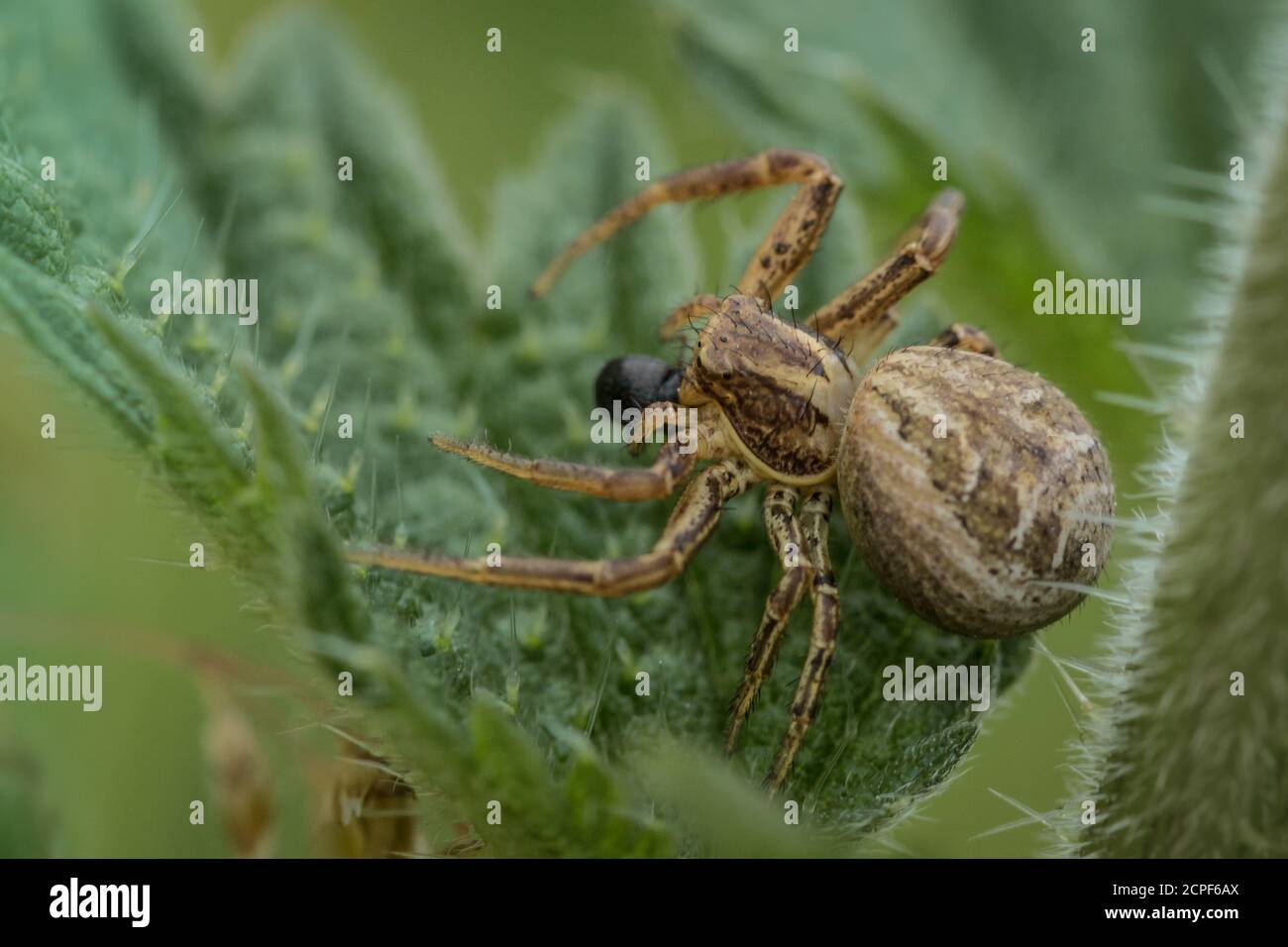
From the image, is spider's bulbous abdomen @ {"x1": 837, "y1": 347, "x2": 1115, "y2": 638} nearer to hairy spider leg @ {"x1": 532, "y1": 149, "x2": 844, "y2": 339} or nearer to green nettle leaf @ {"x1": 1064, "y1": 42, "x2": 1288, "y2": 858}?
green nettle leaf @ {"x1": 1064, "y1": 42, "x2": 1288, "y2": 858}

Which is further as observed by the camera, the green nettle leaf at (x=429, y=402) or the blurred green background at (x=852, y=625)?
the blurred green background at (x=852, y=625)

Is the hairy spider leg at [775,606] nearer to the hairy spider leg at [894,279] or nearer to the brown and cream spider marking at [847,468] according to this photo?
the brown and cream spider marking at [847,468]

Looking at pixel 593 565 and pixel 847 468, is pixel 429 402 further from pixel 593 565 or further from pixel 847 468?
pixel 847 468

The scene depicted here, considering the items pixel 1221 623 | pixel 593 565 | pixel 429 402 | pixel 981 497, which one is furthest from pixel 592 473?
pixel 1221 623

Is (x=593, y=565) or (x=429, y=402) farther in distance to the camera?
(x=429, y=402)

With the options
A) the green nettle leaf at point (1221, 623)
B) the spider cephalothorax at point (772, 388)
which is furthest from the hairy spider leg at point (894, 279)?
the green nettle leaf at point (1221, 623)

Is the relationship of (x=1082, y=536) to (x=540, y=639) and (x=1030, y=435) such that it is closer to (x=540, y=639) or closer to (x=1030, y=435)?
(x=1030, y=435)
